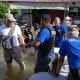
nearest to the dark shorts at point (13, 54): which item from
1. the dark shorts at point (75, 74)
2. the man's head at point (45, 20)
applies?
the man's head at point (45, 20)

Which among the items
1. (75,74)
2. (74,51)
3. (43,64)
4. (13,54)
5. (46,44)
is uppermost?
(74,51)

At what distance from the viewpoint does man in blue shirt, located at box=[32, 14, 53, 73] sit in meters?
6.88

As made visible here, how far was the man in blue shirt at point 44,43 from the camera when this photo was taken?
6.88 m

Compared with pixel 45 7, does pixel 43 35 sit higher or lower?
higher

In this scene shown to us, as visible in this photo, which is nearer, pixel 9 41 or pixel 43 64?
pixel 43 64

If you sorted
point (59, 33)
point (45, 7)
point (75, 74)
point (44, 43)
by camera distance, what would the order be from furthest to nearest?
point (45, 7)
point (59, 33)
point (44, 43)
point (75, 74)

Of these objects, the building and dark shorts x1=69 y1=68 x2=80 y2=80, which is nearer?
dark shorts x1=69 y1=68 x2=80 y2=80

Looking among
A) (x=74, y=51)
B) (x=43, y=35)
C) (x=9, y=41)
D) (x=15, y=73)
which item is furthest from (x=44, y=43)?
(x=15, y=73)

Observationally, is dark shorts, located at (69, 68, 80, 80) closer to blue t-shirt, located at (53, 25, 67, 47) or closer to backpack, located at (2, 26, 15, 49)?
backpack, located at (2, 26, 15, 49)

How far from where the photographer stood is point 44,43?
7.15 metres

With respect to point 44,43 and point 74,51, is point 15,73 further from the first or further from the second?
point 74,51

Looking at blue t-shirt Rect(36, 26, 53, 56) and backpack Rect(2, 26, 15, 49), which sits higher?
blue t-shirt Rect(36, 26, 53, 56)

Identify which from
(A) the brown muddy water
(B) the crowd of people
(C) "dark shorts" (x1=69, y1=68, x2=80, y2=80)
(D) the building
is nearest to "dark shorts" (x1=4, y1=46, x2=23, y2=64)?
(B) the crowd of people

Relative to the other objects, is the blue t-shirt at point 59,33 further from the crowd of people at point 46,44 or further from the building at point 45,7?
the building at point 45,7
